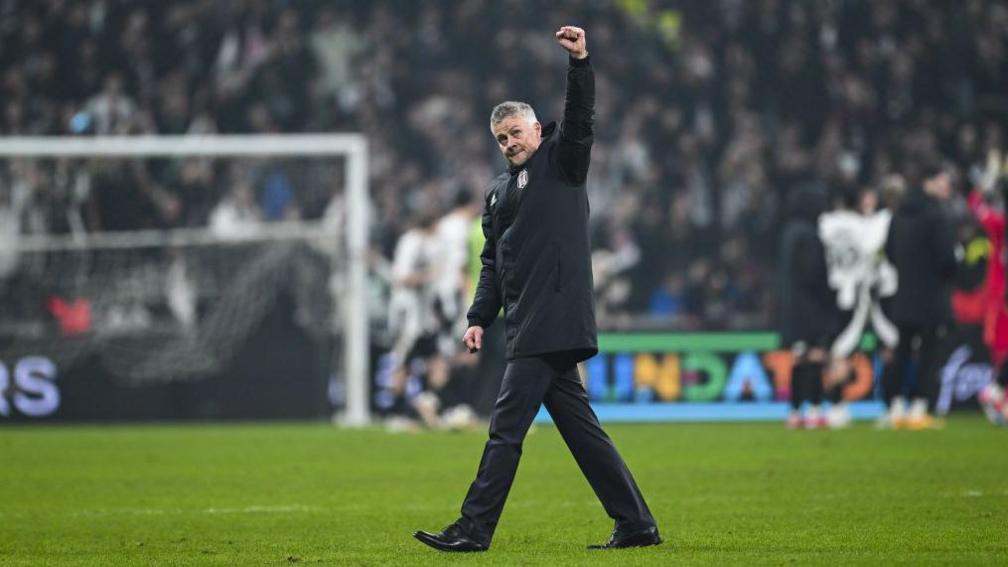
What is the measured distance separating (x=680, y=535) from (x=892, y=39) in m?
19.0

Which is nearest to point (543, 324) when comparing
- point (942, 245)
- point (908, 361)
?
point (942, 245)

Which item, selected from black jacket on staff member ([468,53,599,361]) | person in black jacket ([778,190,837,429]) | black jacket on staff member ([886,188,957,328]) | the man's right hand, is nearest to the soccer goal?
person in black jacket ([778,190,837,429])

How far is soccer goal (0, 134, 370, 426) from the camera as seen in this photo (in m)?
20.0

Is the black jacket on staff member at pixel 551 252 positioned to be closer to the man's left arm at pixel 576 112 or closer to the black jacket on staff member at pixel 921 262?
the man's left arm at pixel 576 112

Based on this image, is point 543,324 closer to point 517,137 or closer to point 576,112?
point 517,137

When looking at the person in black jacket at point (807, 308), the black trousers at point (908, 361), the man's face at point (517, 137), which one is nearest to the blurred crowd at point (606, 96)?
the person in black jacket at point (807, 308)

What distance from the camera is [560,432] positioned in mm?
7715

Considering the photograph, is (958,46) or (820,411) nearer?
(820,411)

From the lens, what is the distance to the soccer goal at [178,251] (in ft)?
65.7

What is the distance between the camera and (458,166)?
947 inches

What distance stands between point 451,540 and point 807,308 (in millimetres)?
10996

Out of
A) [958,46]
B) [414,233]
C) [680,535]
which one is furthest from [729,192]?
[680,535]

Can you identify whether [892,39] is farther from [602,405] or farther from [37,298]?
[37,298]

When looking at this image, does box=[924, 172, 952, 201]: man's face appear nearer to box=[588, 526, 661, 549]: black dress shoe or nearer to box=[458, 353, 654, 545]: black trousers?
box=[458, 353, 654, 545]: black trousers
